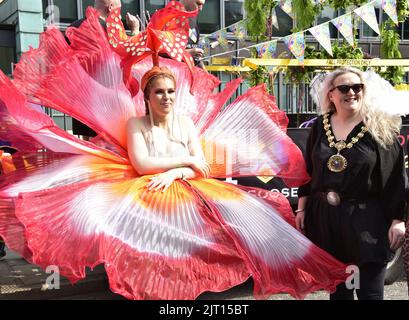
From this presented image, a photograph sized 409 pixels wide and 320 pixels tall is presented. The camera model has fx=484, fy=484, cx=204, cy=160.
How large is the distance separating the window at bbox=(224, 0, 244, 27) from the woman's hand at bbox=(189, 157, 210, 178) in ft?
45.9

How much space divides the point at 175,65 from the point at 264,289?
143 cm

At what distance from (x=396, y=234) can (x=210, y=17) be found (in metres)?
14.3

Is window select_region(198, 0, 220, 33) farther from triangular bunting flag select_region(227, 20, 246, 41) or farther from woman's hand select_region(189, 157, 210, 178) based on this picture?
woman's hand select_region(189, 157, 210, 178)

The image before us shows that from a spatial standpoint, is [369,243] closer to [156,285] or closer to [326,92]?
[326,92]

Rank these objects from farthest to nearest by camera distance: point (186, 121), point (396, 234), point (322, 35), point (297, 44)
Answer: point (322, 35) → point (297, 44) → point (186, 121) → point (396, 234)

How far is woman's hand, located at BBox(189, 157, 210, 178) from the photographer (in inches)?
97.6

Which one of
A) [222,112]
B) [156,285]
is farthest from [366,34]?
[156,285]

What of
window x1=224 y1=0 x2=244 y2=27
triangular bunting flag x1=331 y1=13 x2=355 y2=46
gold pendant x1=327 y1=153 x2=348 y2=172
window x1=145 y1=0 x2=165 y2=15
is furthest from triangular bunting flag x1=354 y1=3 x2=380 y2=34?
window x1=224 y1=0 x2=244 y2=27

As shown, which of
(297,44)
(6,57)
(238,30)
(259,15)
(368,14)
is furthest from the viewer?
(259,15)

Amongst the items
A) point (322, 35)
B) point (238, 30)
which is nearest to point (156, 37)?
point (322, 35)

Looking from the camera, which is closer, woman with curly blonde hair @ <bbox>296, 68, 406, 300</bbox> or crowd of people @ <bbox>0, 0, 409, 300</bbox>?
crowd of people @ <bbox>0, 0, 409, 300</bbox>

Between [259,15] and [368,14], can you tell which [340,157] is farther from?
[259,15]

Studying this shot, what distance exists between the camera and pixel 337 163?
248 centimetres

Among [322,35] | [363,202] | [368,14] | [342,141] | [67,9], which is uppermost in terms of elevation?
[67,9]
